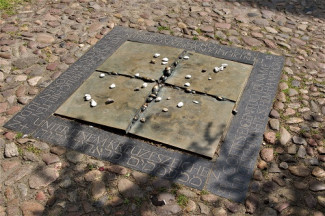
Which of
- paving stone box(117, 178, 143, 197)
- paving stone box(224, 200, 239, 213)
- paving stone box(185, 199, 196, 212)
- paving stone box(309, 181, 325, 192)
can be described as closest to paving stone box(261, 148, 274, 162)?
paving stone box(309, 181, 325, 192)

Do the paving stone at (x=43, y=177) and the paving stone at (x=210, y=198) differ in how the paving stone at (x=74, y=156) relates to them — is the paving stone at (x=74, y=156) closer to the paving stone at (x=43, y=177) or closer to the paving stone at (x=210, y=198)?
the paving stone at (x=43, y=177)

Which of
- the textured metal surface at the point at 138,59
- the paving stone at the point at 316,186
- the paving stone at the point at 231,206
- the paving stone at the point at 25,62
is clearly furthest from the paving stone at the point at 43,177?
the paving stone at the point at 316,186

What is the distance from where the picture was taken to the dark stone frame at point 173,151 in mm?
3293

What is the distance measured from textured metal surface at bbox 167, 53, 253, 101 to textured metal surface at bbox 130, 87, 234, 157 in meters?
0.20

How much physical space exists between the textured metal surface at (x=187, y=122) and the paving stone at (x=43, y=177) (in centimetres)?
98

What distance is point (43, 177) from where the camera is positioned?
3305mm

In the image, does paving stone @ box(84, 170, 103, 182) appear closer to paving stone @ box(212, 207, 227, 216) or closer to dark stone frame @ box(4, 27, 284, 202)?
dark stone frame @ box(4, 27, 284, 202)

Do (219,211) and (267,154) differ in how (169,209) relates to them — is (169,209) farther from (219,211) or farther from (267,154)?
(267,154)

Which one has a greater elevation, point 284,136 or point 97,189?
point 284,136

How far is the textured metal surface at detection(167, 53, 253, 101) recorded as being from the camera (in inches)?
169

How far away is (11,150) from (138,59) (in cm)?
224

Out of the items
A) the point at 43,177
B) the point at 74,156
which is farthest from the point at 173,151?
the point at 43,177

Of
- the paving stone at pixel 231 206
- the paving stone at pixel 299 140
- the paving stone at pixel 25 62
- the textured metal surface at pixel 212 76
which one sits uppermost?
the textured metal surface at pixel 212 76

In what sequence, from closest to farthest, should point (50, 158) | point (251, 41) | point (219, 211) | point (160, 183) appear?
point (219, 211)
point (160, 183)
point (50, 158)
point (251, 41)
